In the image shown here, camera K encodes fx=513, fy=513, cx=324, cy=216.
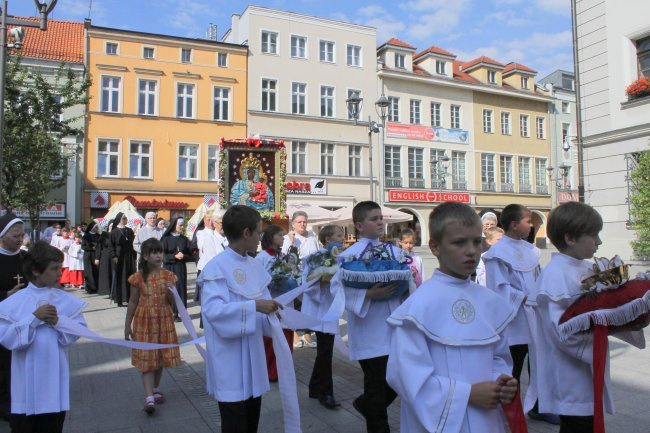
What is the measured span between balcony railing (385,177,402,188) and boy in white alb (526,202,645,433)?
111 ft

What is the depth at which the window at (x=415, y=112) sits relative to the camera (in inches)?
1495

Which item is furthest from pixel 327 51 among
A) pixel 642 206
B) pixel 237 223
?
pixel 237 223

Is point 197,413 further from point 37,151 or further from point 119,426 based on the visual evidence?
point 37,151

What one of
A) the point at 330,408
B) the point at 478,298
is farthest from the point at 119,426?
the point at 478,298

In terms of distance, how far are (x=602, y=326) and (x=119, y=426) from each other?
4.14 m

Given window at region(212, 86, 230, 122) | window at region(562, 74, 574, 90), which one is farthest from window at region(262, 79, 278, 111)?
window at region(562, 74, 574, 90)

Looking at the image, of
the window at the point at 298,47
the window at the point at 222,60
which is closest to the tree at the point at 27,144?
the window at the point at 222,60

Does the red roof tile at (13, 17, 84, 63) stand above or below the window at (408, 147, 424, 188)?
above

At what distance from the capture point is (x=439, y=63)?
132ft

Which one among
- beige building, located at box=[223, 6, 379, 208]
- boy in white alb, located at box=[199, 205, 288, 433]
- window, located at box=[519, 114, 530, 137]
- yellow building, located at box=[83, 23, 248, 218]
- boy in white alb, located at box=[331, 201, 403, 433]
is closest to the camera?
boy in white alb, located at box=[199, 205, 288, 433]

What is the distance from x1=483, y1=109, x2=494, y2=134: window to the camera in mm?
40856

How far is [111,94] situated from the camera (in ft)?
99.6

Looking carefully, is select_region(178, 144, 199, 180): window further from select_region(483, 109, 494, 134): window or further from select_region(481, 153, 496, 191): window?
select_region(483, 109, 494, 134): window

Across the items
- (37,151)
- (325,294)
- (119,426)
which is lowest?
(119,426)
